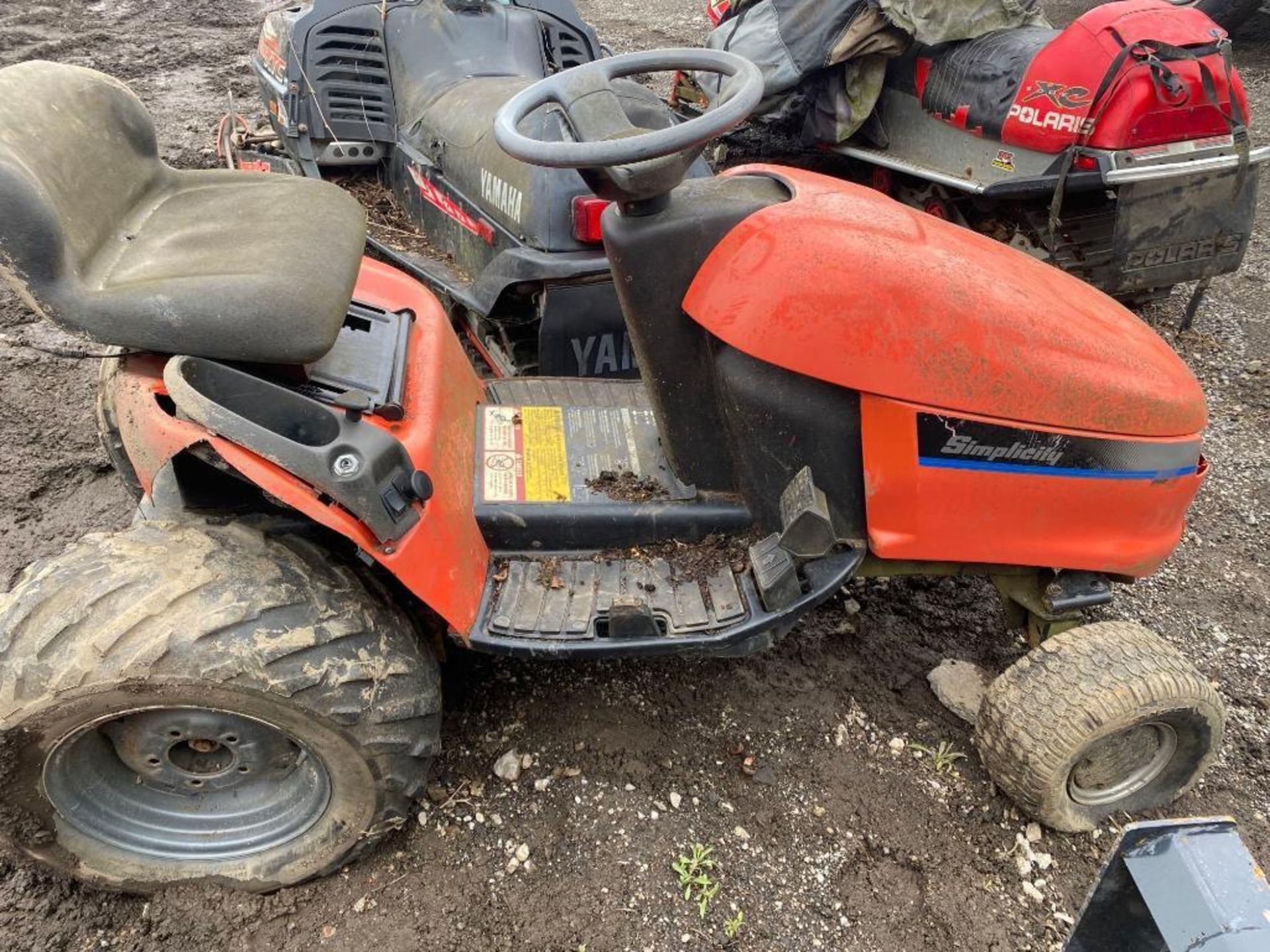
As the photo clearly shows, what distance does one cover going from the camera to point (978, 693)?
2334mm

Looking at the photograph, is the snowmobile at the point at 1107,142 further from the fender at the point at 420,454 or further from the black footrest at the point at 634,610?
the fender at the point at 420,454

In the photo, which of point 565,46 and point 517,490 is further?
point 565,46

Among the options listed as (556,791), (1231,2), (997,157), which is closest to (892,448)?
(556,791)

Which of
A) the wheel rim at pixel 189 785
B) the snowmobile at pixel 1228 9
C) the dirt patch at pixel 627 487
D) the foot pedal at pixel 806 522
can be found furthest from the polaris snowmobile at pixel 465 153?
the snowmobile at pixel 1228 9

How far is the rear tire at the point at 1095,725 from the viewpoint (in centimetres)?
183

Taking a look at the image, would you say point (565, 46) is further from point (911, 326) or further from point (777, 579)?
point (777, 579)

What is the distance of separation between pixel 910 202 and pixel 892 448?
312 centimetres

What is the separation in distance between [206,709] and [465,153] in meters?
2.16

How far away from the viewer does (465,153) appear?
124 inches

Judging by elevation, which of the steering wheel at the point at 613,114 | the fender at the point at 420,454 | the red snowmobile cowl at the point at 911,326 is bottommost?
the fender at the point at 420,454

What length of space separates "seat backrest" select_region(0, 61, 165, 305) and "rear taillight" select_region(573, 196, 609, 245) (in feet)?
3.72

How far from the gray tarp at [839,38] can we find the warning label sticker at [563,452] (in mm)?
2309

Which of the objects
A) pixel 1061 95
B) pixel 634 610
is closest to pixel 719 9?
pixel 1061 95

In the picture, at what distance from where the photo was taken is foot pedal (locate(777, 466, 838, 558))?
1.73 m
